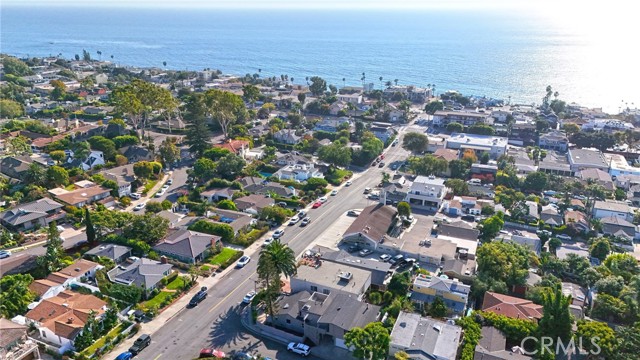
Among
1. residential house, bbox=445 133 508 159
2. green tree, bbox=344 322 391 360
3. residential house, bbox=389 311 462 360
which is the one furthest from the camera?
residential house, bbox=445 133 508 159

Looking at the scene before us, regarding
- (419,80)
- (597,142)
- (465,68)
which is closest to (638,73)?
(465,68)

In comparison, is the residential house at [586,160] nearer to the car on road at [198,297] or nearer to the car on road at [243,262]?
the car on road at [243,262]

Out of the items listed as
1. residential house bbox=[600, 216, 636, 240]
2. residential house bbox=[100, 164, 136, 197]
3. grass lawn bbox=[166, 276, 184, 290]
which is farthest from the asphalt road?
residential house bbox=[600, 216, 636, 240]

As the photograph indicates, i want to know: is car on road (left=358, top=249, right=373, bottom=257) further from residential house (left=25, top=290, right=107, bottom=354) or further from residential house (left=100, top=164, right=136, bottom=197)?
residential house (left=100, top=164, right=136, bottom=197)

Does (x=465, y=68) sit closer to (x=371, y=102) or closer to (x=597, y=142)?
(x=371, y=102)

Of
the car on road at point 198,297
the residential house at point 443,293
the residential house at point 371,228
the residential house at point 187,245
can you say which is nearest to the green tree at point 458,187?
the residential house at point 371,228

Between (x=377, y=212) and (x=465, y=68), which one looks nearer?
(x=377, y=212)
